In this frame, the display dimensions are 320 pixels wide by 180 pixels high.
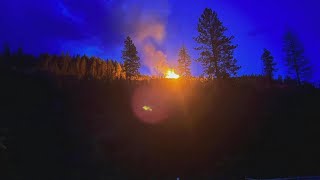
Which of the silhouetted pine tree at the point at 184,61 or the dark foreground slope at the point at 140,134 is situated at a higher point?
the silhouetted pine tree at the point at 184,61

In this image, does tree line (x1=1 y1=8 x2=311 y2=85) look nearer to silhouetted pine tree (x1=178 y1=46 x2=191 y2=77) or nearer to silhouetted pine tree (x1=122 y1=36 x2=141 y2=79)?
silhouetted pine tree (x1=122 y1=36 x2=141 y2=79)

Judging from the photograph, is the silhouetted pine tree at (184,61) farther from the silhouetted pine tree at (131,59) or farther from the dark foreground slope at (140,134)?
the dark foreground slope at (140,134)

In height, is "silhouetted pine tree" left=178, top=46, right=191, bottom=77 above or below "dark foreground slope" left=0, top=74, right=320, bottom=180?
above

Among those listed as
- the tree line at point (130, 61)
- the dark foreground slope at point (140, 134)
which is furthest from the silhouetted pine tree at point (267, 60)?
the dark foreground slope at point (140, 134)

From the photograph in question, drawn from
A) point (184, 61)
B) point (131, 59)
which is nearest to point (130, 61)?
point (131, 59)

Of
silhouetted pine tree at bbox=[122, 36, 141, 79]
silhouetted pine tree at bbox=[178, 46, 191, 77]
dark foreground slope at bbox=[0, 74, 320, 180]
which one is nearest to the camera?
dark foreground slope at bbox=[0, 74, 320, 180]

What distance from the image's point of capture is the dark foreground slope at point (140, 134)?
20.8 metres

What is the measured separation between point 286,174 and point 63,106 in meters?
15.2

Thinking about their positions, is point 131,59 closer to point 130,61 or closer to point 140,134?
point 130,61

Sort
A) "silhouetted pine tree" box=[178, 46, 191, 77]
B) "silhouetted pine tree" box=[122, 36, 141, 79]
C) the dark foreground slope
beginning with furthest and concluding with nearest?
"silhouetted pine tree" box=[178, 46, 191, 77], "silhouetted pine tree" box=[122, 36, 141, 79], the dark foreground slope

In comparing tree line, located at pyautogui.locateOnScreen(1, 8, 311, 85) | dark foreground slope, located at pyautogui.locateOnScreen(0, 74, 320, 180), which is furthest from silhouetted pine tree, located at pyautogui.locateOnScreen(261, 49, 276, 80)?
dark foreground slope, located at pyautogui.locateOnScreen(0, 74, 320, 180)

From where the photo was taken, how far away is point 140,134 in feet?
79.5

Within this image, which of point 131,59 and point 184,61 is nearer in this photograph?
point 131,59

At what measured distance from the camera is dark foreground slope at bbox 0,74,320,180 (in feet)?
68.1
